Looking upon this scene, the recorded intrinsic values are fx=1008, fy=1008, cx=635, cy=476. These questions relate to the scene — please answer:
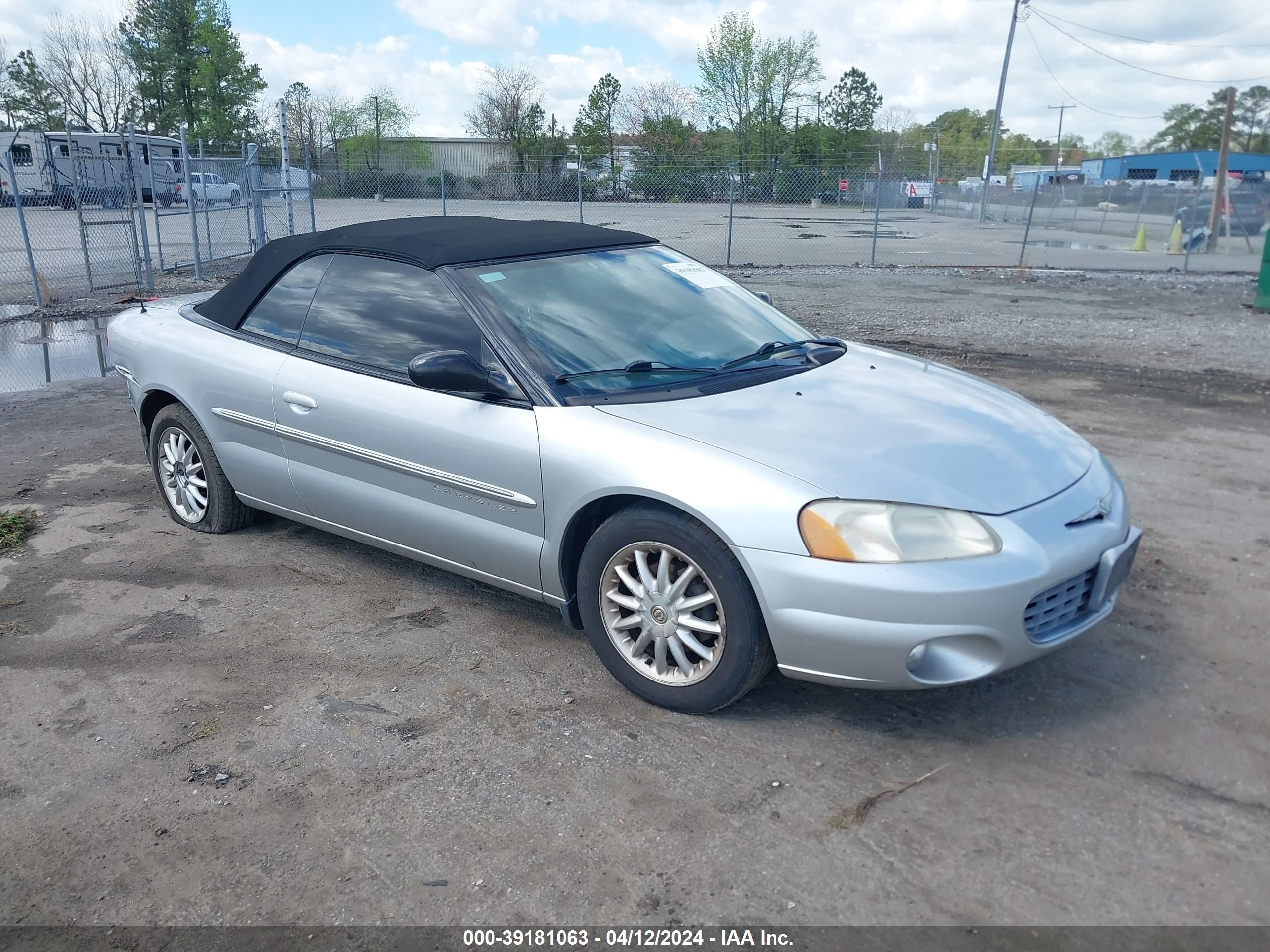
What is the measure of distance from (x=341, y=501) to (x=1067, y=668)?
116 inches

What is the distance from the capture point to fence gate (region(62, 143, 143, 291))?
14.3 metres

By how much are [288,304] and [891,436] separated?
2.74 metres

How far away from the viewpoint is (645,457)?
326cm

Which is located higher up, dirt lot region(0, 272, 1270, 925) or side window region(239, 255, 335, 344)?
side window region(239, 255, 335, 344)

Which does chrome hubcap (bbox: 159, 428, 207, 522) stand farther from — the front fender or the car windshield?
the front fender

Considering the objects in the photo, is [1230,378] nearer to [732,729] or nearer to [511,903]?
[732,729]

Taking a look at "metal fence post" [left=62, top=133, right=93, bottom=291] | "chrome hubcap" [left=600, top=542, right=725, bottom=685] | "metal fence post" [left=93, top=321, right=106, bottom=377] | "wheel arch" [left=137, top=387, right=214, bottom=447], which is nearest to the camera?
"chrome hubcap" [left=600, top=542, right=725, bottom=685]

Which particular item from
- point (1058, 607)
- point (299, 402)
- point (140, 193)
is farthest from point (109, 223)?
point (1058, 607)

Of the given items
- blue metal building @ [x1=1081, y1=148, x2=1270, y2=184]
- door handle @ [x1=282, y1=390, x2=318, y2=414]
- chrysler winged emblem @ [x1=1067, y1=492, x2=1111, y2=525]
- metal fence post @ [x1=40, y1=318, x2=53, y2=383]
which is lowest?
metal fence post @ [x1=40, y1=318, x2=53, y2=383]

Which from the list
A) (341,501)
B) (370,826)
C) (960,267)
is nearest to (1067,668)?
(370,826)

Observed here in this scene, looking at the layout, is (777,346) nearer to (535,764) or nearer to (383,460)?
(383,460)

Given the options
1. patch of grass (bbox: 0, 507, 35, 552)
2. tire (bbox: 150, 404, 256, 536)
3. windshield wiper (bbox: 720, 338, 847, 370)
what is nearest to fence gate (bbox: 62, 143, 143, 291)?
patch of grass (bbox: 0, 507, 35, 552)

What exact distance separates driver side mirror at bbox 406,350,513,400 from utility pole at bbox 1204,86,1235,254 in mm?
23922

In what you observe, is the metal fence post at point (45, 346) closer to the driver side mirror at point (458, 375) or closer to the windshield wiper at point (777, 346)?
the driver side mirror at point (458, 375)
